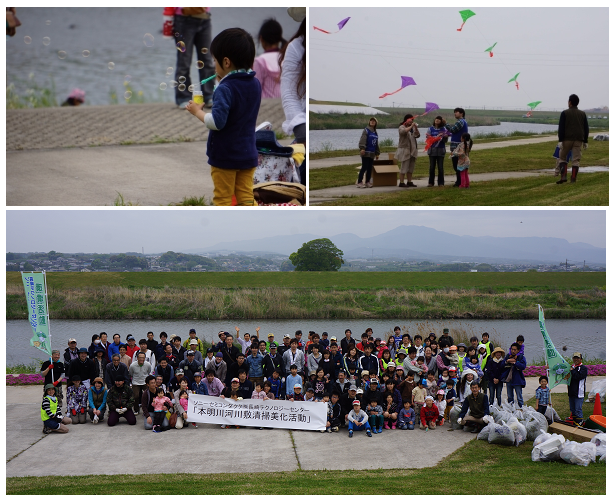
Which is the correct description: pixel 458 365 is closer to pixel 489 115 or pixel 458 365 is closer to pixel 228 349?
pixel 228 349

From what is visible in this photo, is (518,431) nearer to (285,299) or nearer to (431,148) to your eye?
(431,148)

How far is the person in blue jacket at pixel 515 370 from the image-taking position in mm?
9156

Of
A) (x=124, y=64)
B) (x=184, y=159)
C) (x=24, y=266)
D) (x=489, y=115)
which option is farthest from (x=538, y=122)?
(x=24, y=266)

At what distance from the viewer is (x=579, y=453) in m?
7.18

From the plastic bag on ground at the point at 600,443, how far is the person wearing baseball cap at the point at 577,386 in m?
1.19

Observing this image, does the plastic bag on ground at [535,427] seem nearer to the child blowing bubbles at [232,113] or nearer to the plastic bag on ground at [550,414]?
the plastic bag on ground at [550,414]

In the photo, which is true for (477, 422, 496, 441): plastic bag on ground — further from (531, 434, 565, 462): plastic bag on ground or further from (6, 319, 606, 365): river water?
(6, 319, 606, 365): river water

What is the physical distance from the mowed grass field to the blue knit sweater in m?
18.1

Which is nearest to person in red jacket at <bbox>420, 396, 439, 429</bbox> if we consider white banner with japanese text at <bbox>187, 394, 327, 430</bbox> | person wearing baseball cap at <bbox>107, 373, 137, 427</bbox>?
white banner with japanese text at <bbox>187, 394, 327, 430</bbox>

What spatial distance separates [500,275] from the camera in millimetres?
38500

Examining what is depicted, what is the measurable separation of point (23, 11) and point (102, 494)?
22189 mm

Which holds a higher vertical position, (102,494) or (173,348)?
(173,348)

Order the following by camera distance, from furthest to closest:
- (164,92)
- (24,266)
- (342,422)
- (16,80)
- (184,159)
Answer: (24,266), (16,80), (164,92), (184,159), (342,422)

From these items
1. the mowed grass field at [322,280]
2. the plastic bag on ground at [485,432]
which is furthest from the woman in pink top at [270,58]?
the mowed grass field at [322,280]
